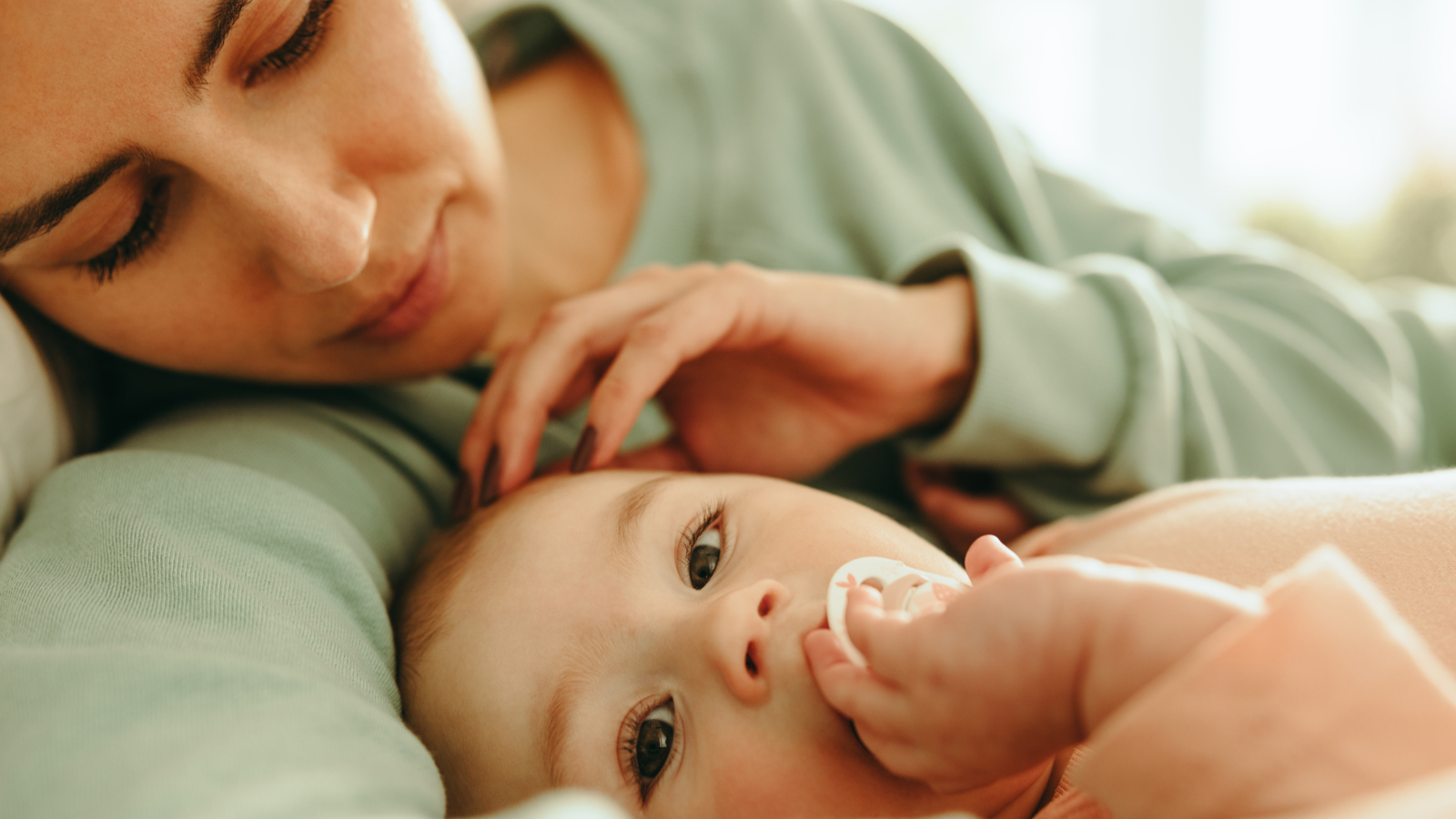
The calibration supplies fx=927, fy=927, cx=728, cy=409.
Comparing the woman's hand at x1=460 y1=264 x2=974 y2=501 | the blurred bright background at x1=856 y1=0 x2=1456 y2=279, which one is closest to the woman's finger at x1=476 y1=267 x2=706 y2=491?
the woman's hand at x1=460 y1=264 x2=974 y2=501

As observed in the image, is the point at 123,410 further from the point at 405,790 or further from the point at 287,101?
the point at 405,790

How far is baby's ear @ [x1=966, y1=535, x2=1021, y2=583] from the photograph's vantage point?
68cm

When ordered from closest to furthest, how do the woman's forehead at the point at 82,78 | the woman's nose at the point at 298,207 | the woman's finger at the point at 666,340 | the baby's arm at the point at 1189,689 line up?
the baby's arm at the point at 1189,689 → the woman's forehead at the point at 82,78 → the woman's nose at the point at 298,207 → the woman's finger at the point at 666,340

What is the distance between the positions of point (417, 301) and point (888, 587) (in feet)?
2.13

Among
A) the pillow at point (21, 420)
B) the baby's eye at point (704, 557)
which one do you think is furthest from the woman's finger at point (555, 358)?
the pillow at point (21, 420)

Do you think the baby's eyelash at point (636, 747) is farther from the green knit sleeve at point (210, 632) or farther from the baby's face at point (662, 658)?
the green knit sleeve at point (210, 632)

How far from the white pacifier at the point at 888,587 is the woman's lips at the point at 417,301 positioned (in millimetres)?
604

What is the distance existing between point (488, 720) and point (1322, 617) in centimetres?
64

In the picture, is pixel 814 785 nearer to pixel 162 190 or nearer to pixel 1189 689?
pixel 1189 689

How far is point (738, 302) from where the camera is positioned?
1023 millimetres

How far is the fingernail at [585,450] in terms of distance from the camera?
981 mm

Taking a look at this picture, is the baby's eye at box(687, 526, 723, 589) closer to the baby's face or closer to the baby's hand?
the baby's face

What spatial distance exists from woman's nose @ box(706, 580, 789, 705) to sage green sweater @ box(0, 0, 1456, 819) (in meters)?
0.23

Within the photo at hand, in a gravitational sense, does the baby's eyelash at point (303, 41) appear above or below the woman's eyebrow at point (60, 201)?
above
